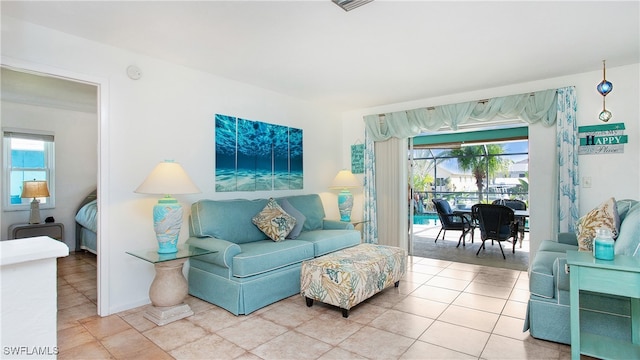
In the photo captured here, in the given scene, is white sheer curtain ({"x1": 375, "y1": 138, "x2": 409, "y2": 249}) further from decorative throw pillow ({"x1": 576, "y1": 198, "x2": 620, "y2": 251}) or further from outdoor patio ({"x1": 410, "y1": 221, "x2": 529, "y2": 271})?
decorative throw pillow ({"x1": 576, "y1": 198, "x2": 620, "y2": 251})

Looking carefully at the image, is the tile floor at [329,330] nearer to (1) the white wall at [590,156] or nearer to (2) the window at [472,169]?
(1) the white wall at [590,156]

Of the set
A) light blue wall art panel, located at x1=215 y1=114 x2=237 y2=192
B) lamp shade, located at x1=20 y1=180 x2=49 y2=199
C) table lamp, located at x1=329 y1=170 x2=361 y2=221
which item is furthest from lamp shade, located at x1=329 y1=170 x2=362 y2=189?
lamp shade, located at x1=20 y1=180 x2=49 y2=199

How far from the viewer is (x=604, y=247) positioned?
2.01 m

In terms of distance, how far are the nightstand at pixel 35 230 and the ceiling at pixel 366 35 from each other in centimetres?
354

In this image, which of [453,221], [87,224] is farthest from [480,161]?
[87,224]

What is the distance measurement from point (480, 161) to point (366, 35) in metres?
7.03

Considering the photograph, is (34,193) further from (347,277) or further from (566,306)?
(566,306)

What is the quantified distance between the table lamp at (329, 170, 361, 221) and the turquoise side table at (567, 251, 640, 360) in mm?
3076

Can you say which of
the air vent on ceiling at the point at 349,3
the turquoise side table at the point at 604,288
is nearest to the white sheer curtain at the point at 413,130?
the turquoise side table at the point at 604,288

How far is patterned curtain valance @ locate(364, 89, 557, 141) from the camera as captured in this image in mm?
3941

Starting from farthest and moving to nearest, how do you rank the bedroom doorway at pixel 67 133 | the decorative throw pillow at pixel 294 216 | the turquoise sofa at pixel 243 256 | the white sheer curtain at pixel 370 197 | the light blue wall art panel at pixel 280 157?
the white sheer curtain at pixel 370 197, the light blue wall art panel at pixel 280 157, the bedroom doorway at pixel 67 133, the decorative throw pillow at pixel 294 216, the turquoise sofa at pixel 243 256

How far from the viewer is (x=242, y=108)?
13.5ft

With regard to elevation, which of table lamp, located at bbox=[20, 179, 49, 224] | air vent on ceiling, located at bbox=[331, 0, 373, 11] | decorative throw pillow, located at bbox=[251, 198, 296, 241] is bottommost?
decorative throw pillow, located at bbox=[251, 198, 296, 241]

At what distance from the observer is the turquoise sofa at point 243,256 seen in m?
2.92
